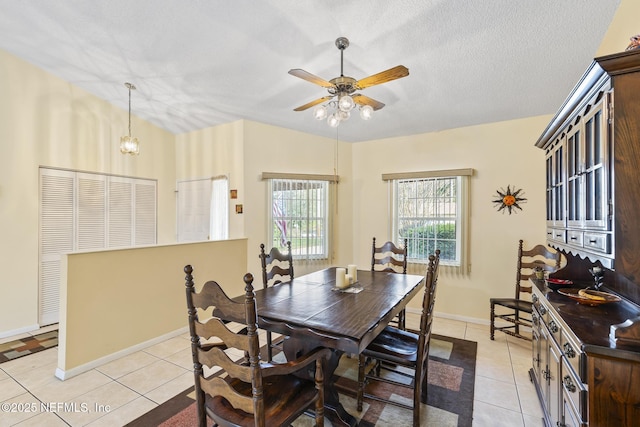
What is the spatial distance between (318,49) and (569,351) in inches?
104

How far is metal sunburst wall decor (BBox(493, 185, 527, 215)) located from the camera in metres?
3.66

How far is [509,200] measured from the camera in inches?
146

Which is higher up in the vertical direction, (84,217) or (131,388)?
(84,217)

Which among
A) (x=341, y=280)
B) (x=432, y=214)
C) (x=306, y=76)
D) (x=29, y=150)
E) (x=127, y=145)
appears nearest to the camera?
(x=306, y=76)

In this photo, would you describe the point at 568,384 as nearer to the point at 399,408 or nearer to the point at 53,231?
the point at 399,408

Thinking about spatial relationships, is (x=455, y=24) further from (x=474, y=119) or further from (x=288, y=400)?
(x=288, y=400)

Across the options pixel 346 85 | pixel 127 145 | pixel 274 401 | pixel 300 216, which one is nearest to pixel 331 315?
pixel 274 401

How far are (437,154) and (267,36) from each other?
2.71 metres

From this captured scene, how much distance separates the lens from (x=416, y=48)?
2.46 metres

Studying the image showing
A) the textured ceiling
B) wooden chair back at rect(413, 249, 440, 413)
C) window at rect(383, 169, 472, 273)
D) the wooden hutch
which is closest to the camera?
the wooden hutch

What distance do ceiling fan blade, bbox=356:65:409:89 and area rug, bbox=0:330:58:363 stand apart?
4.08m

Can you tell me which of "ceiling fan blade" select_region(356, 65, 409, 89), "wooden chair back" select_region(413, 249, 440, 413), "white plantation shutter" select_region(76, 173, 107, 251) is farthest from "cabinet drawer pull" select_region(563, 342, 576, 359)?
"white plantation shutter" select_region(76, 173, 107, 251)

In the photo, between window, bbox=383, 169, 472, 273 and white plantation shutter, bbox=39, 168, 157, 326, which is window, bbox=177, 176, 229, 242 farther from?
window, bbox=383, 169, 472, 273

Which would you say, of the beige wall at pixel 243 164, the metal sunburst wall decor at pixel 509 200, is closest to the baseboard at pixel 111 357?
the beige wall at pixel 243 164
